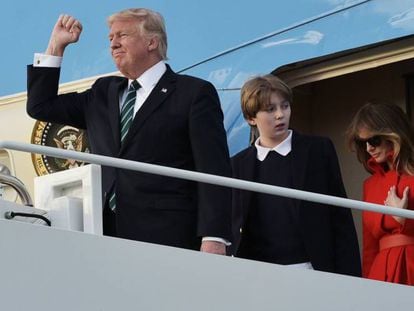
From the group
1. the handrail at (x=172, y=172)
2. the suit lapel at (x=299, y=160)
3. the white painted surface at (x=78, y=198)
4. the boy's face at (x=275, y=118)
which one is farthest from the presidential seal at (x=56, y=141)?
the handrail at (x=172, y=172)

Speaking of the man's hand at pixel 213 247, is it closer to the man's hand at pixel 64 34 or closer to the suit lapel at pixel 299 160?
the suit lapel at pixel 299 160

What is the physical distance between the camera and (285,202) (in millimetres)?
5977

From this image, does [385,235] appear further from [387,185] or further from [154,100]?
[154,100]

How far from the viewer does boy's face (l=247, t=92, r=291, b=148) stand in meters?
6.13

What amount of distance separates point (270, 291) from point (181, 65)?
260 centimetres

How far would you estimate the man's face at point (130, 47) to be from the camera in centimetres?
564

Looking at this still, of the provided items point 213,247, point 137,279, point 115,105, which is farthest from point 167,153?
point 137,279

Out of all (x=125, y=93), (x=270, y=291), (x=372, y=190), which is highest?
(x=125, y=93)

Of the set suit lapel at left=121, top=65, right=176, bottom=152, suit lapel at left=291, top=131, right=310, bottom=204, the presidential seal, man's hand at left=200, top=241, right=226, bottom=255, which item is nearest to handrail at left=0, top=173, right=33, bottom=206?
suit lapel at left=121, top=65, right=176, bottom=152

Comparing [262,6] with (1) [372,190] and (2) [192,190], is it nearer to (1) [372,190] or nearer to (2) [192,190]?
(1) [372,190]

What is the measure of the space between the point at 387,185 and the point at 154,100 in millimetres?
1380

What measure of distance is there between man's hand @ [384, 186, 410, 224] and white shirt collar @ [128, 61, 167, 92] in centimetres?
131

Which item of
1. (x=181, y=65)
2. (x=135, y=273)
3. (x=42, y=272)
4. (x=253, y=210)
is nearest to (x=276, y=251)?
(x=253, y=210)

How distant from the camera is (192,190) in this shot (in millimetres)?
5473
